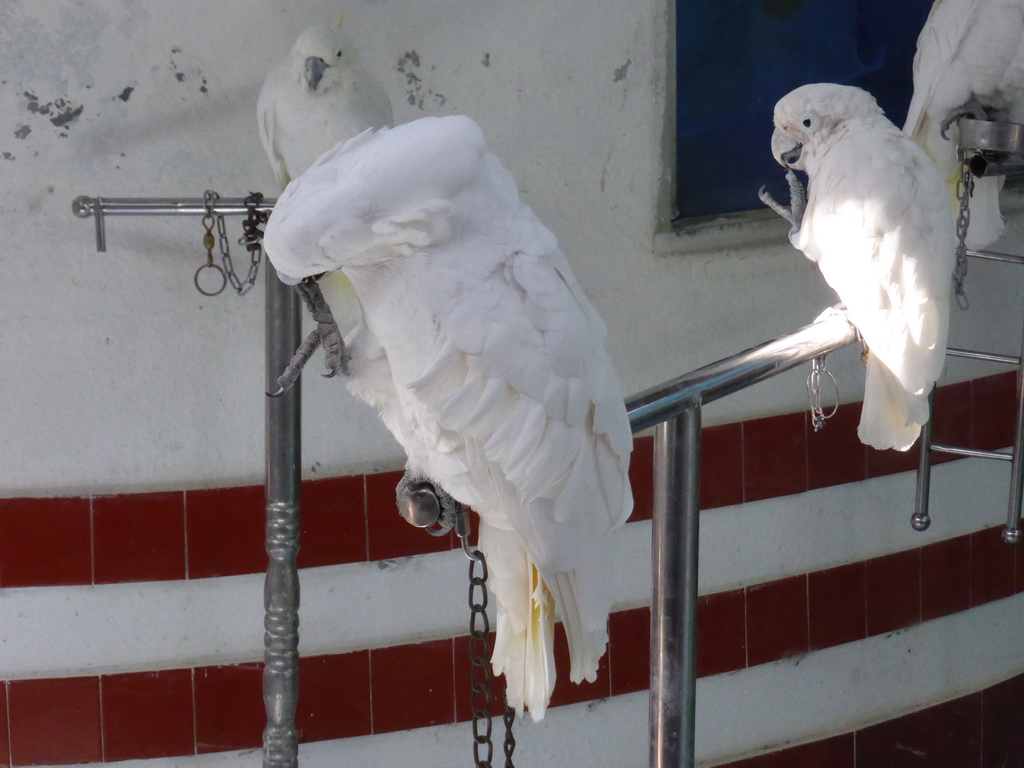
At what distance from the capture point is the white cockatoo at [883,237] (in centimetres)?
166

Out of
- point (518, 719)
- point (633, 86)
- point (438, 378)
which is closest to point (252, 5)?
point (633, 86)

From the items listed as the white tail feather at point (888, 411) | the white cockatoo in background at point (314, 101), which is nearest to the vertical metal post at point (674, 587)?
the white cockatoo in background at point (314, 101)

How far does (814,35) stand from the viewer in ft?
6.63

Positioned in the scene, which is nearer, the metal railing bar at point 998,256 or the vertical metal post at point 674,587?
the vertical metal post at point 674,587

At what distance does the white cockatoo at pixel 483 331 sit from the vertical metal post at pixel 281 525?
274 millimetres

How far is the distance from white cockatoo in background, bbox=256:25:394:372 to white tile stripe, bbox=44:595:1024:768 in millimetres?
772

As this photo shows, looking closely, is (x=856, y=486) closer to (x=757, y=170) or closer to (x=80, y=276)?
(x=757, y=170)

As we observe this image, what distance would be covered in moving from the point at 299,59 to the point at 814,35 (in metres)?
0.98

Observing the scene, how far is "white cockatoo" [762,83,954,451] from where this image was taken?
5.45 feet

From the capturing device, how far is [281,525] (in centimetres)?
137

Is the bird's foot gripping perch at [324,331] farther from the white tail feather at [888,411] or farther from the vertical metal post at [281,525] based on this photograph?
the white tail feather at [888,411]

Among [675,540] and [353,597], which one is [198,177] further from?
[675,540]

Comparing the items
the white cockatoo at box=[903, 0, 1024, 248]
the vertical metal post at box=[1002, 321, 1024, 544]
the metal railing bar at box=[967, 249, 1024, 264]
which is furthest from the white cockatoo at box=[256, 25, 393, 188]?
the vertical metal post at box=[1002, 321, 1024, 544]

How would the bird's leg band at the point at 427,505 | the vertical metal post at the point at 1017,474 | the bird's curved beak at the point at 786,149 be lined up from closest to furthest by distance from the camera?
the bird's leg band at the point at 427,505 < the bird's curved beak at the point at 786,149 < the vertical metal post at the point at 1017,474
